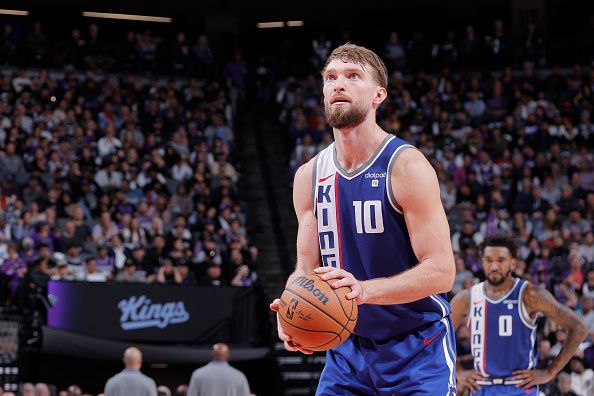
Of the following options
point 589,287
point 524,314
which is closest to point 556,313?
point 524,314

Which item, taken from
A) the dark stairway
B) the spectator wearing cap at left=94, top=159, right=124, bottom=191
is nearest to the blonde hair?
the dark stairway

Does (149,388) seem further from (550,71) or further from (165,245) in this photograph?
(550,71)

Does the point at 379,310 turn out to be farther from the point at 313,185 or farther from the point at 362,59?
the point at 362,59

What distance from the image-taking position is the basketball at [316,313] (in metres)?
4.14

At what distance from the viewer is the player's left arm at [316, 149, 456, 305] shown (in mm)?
4344

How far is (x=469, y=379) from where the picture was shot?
8.51m

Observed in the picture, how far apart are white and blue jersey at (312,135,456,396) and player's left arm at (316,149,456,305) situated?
8 cm

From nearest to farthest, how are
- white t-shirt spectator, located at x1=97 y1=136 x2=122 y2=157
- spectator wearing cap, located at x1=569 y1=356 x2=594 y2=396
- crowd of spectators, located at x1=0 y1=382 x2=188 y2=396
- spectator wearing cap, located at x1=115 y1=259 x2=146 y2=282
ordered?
crowd of spectators, located at x1=0 y1=382 x2=188 y2=396 < spectator wearing cap, located at x1=569 y1=356 x2=594 y2=396 < spectator wearing cap, located at x1=115 y1=259 x2=146 y2=282 < white t-shirt spectator, located at x1=97 y1=136 x2=122 y2=157

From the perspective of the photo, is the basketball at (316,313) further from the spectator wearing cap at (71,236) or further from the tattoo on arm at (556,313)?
the spectator wearing cap at (71,236)

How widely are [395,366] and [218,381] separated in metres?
6.46

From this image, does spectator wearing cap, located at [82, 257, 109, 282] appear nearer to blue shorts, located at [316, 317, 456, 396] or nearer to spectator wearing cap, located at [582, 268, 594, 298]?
spectator wearing cap, located at [582, 268, 594, 298]

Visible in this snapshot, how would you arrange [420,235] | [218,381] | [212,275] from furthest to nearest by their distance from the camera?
[212,275] < [218,381] < [420,235]

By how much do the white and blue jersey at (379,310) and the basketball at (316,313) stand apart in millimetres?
450

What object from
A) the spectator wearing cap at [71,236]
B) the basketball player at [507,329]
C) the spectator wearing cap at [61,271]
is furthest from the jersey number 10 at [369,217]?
the spectator wearing cap at [71,236]
